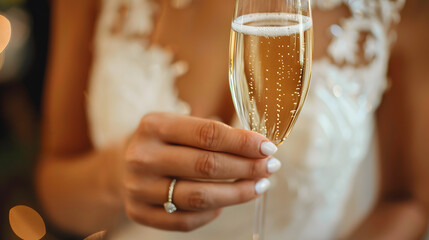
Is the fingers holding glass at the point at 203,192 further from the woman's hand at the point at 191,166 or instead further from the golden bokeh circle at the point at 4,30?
the golden bokeh circle at the point at 4,30

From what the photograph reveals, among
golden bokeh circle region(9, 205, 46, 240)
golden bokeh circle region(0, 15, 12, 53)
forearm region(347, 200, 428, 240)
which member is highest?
golden bokeh circle region(0, 15, 12, 53)

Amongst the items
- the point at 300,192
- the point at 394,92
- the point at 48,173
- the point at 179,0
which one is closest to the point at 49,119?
the point at 48,173

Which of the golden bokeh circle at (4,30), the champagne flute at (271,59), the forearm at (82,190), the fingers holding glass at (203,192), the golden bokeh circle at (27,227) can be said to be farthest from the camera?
the golden bokeh circle at (4,30)

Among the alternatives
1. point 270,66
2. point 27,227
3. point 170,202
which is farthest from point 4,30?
point 270,66

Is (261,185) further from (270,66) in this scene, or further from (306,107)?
(306,107)

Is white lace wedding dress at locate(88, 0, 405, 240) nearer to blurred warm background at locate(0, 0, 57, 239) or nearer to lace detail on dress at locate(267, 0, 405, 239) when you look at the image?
lace detail on dress at locate(267, 0, 405, 239)

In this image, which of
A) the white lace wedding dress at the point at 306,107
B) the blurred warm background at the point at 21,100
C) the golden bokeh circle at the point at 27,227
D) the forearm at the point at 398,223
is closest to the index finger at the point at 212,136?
the white lace wedding dress at the point at 306,107

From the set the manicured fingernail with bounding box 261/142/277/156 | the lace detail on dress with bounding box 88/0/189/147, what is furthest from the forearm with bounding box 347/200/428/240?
the manicured fingernail with bounding box 261/142/277/156
